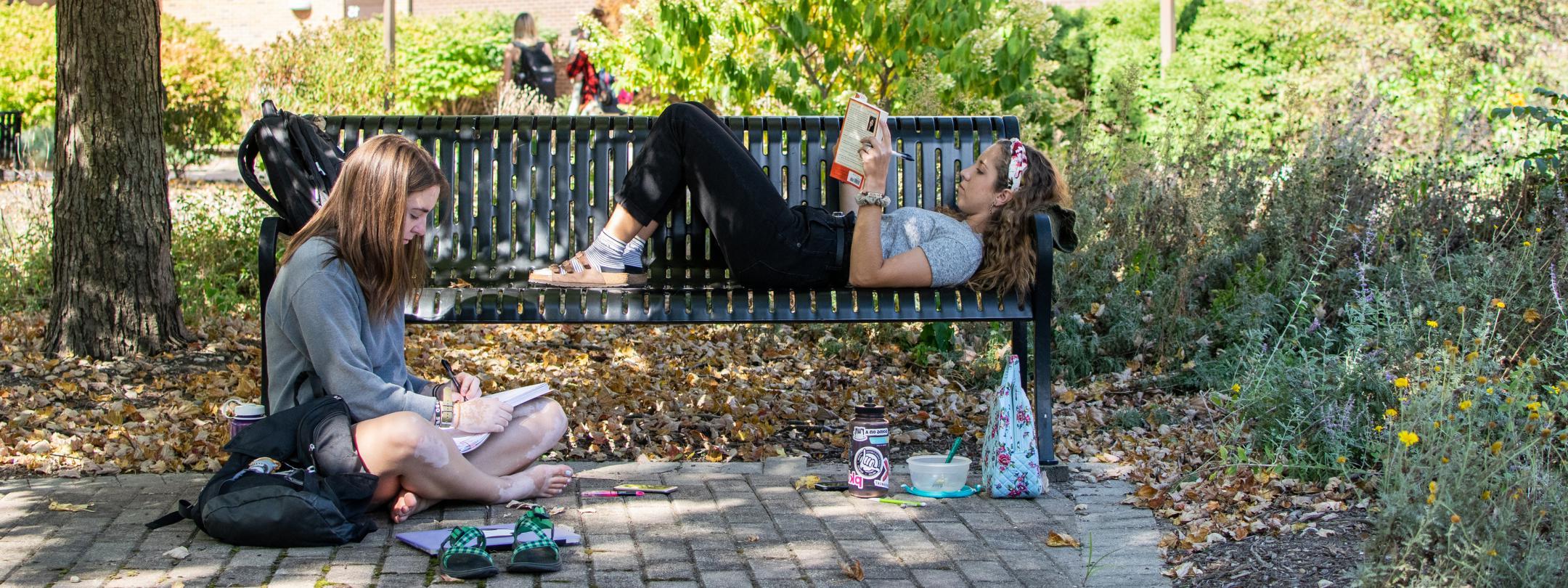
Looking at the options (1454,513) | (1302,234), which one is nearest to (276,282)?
(1454,513)

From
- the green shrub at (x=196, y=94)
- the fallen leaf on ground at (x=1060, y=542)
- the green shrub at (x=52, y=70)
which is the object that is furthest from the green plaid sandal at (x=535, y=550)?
the green shrub at (x=52, y=70)

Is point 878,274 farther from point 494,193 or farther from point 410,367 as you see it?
point 410,367

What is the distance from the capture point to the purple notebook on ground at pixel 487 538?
3.54 m

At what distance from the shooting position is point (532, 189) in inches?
203

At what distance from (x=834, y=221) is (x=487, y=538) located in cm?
177

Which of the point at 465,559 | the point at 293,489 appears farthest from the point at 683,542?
the point at 293,489

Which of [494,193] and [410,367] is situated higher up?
[494,193]

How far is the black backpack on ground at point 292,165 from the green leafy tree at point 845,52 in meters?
3.48

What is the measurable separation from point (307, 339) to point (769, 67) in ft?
14.2

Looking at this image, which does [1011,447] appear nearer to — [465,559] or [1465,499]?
[1465,499]

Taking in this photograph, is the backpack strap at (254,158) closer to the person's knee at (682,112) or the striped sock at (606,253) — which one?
the striped sock at (606,253)

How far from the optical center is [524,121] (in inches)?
205

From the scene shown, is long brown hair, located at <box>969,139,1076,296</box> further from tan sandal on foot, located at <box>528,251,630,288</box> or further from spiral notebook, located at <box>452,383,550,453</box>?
spiral notebook, located at <box>452,383,550,453</box>

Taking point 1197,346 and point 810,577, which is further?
point 1197,346
